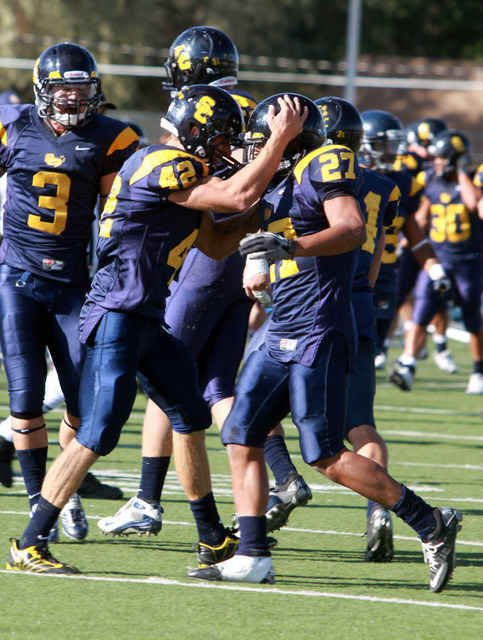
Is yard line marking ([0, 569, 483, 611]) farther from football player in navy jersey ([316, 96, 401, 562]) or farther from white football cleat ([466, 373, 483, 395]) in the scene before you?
white football cleat ([466, 373, 483, 395])

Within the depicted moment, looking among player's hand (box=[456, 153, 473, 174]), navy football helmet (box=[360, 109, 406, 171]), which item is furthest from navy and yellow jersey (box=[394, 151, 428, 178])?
navy football helmet (box=[360, 109, 406, 171])

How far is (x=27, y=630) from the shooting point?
143 inches

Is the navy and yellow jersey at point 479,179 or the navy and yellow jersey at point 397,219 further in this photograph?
the navy and yellow jersey at point 479,179

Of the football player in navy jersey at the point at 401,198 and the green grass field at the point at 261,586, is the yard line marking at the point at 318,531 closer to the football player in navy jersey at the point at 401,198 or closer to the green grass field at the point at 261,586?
the green grass field at the point at 261,586

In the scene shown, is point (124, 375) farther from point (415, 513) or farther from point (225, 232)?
point (415, 513)

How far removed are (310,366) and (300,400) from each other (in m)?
0.13

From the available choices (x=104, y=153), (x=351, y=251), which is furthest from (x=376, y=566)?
(x=104, y=153)

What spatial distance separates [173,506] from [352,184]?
7.51 ft

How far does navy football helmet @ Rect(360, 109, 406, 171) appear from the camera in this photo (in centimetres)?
735

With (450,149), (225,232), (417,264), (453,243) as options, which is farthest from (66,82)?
(417,264)

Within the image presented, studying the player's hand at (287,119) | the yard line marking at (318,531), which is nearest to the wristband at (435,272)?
the yard line marking at (318,531)

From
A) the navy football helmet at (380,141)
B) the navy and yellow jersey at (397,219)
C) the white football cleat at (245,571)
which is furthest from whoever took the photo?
the navy and yellow jersey at (397,219)

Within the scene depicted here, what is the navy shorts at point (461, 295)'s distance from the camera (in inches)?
427

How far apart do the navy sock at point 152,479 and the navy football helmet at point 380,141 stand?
2939 millimetres
